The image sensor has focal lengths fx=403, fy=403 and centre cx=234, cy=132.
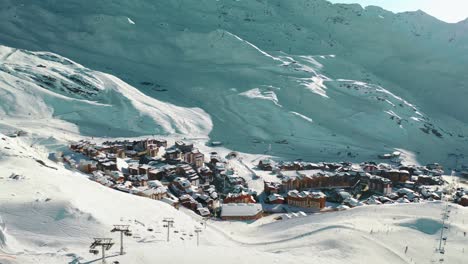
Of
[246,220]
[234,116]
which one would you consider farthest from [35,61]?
[246,220]

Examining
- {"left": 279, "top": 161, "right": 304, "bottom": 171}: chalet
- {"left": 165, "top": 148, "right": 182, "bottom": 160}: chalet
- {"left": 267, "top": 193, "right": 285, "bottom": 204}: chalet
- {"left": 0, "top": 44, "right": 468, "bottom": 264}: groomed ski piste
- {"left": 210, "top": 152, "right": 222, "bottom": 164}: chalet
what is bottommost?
{"left": 267, "top": 193, "right": 285, "bottom": 204}: chalet

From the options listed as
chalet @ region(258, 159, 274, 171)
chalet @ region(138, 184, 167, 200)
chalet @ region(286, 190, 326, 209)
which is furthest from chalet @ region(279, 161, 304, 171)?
chalet @ region(138, 184, 167, 200)

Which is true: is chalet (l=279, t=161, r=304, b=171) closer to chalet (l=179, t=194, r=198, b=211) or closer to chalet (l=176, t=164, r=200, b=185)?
chalet (l=176, t=164, r=200, b=185)

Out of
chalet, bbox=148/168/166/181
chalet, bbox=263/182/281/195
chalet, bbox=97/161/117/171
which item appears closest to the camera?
chalet, bbox=97/161/117/171

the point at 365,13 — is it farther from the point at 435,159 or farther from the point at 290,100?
the point at 435,159

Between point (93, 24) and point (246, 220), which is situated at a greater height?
point (93, 24)

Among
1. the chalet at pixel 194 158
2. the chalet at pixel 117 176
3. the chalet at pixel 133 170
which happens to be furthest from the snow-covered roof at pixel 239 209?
the chalet at pixel 194 158

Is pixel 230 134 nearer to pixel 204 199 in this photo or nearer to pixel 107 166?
pixel 107 166
